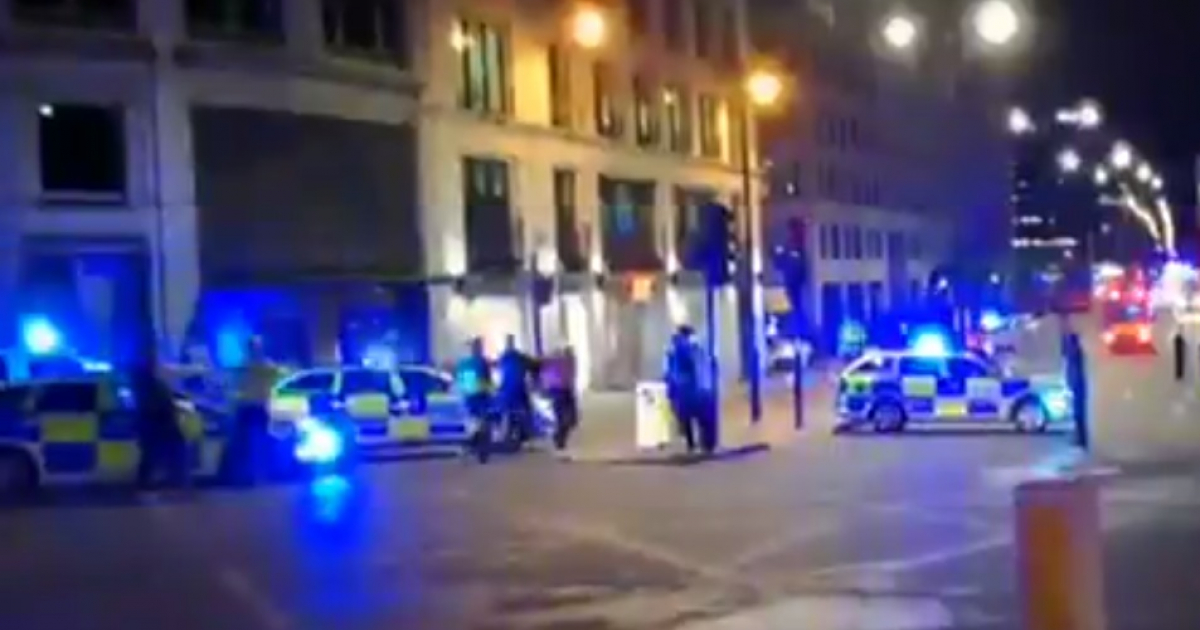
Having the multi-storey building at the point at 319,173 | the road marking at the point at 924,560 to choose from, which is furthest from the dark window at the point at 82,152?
the road marking at the point at 924,560

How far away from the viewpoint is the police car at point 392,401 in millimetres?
35531

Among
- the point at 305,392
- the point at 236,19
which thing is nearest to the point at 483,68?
the point at 236,19

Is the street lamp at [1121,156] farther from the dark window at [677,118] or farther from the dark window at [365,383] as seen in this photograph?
the dark window at [365,383]

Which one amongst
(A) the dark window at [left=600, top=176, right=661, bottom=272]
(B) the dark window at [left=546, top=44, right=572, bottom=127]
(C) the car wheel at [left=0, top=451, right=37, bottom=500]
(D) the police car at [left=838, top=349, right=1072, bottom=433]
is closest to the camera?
(C) the car wheel at [left=0, top=451, right=37, bottom=500]

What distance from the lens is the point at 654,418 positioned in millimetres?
35188

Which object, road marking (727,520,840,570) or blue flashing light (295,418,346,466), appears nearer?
road marking (727,520,840,570)

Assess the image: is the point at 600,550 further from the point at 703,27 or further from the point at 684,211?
the point at 703,27

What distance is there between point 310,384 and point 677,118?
3586cm

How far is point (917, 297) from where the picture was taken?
103875 mm

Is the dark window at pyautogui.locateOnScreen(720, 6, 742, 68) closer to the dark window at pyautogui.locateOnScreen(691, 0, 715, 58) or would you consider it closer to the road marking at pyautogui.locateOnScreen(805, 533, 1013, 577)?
the dark window at pyautogui.locateOnScreen(691, 0, 715, 58)

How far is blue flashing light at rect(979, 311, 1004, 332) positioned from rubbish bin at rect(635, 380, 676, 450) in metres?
44.7

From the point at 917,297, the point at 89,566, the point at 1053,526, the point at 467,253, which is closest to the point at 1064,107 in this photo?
the point at 917,297

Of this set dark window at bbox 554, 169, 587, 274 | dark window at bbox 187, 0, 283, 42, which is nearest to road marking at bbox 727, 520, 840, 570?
dark window at bbox 187, 0, 283, 42

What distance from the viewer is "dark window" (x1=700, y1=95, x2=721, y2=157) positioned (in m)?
73.1
